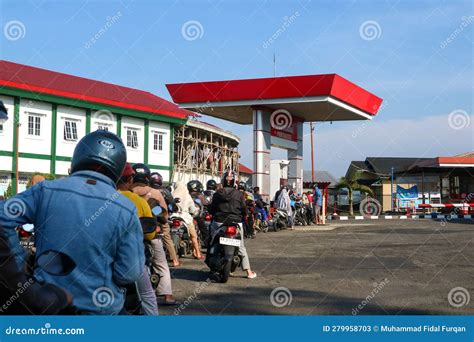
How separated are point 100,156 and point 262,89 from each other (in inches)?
899

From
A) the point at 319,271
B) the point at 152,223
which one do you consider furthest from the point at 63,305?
the point at 319,271

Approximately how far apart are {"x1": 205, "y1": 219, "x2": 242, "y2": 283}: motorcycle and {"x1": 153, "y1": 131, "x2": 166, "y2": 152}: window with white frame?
2481 cm

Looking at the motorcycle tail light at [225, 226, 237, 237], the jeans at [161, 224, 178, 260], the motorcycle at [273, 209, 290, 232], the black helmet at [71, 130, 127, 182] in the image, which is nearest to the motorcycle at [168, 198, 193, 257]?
Answer: the jeans at [161, 224, 178, 260]

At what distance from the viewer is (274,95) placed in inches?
1000

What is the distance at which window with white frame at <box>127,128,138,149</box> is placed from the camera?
32406 mm

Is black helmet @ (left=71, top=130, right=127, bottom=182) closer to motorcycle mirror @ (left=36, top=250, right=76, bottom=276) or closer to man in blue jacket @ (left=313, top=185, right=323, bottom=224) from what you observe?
motorcycle mirror @ (left=36, top=250, right=76, bottom=276)

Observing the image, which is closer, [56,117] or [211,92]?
[211,92]

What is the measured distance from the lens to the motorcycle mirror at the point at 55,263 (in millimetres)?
2723

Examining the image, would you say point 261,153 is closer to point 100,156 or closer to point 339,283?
point 339,283

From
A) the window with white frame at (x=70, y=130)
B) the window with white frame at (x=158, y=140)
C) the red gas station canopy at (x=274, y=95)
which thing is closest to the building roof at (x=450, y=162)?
the red gas station canopy at (x=274, y=95)

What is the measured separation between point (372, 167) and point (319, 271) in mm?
54174

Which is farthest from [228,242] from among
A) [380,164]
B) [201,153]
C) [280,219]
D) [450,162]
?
[380,164]
